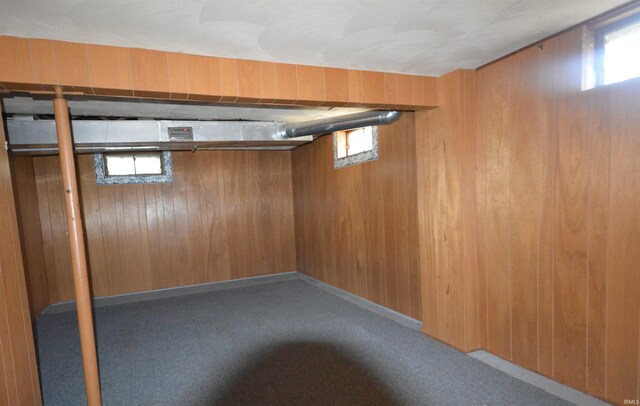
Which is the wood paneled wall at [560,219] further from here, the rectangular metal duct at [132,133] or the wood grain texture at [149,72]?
the rectangular metal duct at [132,133]

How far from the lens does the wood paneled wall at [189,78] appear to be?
5.34 ft

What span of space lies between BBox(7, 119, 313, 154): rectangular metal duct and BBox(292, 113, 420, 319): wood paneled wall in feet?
3.30

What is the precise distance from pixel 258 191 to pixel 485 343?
3.69 meters

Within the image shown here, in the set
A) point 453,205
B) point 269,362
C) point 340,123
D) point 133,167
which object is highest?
point 340,123

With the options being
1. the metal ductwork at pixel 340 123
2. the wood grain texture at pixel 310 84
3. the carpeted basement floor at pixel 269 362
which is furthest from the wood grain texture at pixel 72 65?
the metal ductwork at pixel 340 123

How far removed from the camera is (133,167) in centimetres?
449

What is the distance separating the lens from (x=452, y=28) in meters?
1.72

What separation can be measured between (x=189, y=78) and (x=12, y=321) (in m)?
1.56

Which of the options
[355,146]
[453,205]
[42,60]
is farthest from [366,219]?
[42,60]

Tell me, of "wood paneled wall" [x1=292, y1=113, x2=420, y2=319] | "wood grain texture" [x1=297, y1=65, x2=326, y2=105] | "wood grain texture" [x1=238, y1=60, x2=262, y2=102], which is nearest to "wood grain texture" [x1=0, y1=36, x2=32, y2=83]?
"wood grain texture" [x1=238, y1=60, x2=262, y2=102]

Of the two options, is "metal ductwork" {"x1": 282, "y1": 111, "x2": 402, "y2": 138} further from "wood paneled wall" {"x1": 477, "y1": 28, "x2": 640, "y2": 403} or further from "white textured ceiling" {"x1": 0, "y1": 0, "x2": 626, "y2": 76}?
"white textured ceiling" {"x1": 0, "y1": 0, "x2": 626, "y2": 76}

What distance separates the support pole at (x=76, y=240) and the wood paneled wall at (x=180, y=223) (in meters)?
2.74

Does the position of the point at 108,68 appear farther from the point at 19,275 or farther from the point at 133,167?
the point at 133,167

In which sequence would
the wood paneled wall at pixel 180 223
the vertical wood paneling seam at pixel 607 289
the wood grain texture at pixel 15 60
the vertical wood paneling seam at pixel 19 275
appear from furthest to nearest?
the wood paneled wall at pixel 180 223, the vertical wood paneling seam at pixel 19 275, the vertical wood paneling seam at pixel 607 289, the wood grain texture at pixel 15 60
